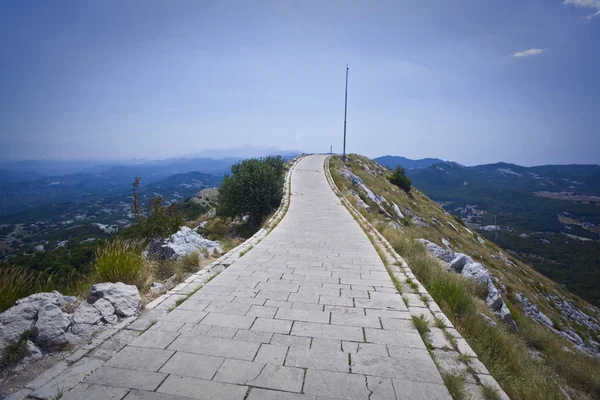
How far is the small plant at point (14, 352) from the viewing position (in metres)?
3.37

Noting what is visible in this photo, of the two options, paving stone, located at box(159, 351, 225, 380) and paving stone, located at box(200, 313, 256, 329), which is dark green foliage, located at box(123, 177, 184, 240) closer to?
paving stone, located at box(200, 313, 256, 329)

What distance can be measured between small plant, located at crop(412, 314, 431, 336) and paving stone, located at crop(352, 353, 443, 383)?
2.37ft

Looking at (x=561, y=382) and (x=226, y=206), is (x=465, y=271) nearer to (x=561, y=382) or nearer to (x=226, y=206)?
(x=561, y=382)

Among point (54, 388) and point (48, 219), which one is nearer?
point (54, 388)

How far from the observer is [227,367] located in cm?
330

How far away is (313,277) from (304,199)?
12.4m

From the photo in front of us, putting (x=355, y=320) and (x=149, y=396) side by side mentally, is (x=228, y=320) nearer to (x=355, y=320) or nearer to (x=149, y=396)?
(x=149, y=396)

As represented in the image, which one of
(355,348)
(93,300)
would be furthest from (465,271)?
(93,300)

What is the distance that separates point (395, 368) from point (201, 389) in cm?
215

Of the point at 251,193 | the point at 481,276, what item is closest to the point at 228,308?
the point at 481,276

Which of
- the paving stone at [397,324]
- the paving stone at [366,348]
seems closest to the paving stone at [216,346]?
the paving stone at [366,348]

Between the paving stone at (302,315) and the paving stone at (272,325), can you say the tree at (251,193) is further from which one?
the paving stone at (272,325)

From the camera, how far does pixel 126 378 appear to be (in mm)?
3123

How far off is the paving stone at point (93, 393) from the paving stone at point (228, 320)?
4.75 feet
